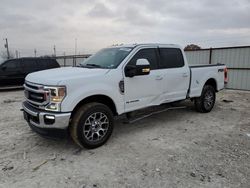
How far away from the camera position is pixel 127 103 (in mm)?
4727

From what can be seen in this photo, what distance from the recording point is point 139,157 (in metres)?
3.94

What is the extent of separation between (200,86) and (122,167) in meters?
3.94

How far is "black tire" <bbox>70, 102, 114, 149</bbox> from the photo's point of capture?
4.01 meters

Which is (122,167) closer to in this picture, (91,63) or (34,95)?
(34,95)

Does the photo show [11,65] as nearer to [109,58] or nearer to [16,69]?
[16,69]

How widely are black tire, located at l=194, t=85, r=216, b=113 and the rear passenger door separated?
2.90ft

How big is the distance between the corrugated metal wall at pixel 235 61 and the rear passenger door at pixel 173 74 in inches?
275

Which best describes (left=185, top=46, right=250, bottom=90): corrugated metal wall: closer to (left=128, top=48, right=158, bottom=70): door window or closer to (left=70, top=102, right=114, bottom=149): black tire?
(left=128, top=48, right=158, bottom=70): door window

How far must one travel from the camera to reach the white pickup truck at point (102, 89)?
3.83 m

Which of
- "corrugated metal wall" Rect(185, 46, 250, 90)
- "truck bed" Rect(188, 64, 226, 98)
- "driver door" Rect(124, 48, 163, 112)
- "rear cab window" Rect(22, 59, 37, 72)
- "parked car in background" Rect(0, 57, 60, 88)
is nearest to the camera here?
"driver door" Rect(124, 48, 163, 112)

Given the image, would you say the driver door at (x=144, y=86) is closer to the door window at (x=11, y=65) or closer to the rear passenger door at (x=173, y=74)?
the rear passenger door at (x=173, y=74)

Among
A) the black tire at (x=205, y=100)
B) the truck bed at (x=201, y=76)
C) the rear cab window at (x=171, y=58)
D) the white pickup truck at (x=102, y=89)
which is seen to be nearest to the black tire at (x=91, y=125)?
the white pickup truck at (x=102, y=89)

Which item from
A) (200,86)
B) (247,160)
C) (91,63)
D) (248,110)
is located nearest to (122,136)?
(91,63)

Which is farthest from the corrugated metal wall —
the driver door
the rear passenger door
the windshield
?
the windshield
